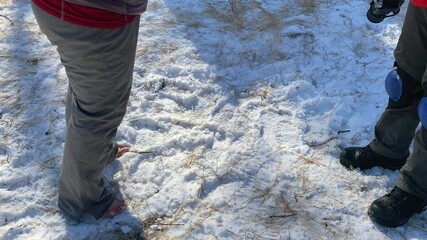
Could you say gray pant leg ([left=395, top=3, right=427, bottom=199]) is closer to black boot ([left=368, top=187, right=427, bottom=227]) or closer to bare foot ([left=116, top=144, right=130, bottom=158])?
black boot ([left=368, top=187, right=427, bottom=227])

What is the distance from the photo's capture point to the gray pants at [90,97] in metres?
1.81

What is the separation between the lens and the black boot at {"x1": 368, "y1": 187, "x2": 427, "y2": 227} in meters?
2.39

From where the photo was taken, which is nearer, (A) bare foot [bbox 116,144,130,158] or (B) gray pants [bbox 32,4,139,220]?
(B) gray pants [bbox 32,4,139,220]

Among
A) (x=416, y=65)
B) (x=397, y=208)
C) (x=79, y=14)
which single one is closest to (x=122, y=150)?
(x=79, y=14)

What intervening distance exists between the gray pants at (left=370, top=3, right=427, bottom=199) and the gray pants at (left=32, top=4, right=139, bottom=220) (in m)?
1.25

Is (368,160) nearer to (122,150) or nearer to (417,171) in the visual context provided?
(417,171)

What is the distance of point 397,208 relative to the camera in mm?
A: 2393

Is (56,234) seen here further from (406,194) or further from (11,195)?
(406,194)

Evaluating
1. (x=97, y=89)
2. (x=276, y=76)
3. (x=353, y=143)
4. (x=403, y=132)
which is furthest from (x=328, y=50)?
(x=97, y=89)

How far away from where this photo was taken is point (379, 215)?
2412 mm

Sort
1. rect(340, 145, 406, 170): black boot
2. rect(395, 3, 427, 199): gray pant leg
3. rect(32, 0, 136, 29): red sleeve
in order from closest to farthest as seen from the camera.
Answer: rect(32, 0, 136, 29): red sleeve, rect(395, 3, 427, 199): gray pant leg, rect(340, 145, 406, 170): black boot

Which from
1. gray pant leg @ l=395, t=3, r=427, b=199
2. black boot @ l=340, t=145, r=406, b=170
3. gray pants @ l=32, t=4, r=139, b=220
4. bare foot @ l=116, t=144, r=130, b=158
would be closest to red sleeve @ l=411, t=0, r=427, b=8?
gray pant leg @ l=395, t=3, r=427, b=199

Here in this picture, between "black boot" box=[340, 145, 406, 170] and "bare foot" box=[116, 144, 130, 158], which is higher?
"bare foot" box=[116, 144, 130, 158]

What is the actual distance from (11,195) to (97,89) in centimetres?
92
